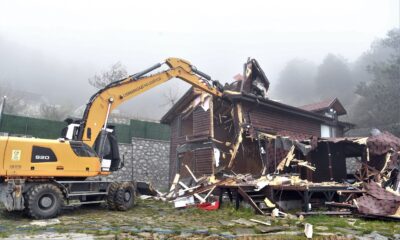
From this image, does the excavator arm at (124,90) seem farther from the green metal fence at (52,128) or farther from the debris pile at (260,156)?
the green metal fence at (52,128)

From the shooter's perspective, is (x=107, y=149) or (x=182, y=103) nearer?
(x=107, y=149)

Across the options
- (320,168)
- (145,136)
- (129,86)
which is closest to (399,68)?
(320,168)

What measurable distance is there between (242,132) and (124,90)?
6496 mm

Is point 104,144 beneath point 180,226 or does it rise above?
above

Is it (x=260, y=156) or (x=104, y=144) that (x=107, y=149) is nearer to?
(x=104, y=144)

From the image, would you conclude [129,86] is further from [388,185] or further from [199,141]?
[388,185]

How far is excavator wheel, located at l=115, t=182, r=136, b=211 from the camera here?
1316cm

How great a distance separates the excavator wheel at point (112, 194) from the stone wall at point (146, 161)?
11755mm

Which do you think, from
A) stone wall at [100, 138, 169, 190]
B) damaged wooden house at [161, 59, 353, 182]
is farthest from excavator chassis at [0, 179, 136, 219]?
stone wall at [100, 138, 169, 190]

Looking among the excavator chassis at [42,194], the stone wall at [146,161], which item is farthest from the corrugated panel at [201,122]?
the stone wall at [146,161]

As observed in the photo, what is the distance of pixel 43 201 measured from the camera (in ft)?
36.7

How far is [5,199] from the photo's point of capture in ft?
36.2

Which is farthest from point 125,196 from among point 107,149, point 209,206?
point 209,206

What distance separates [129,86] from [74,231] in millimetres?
6996
